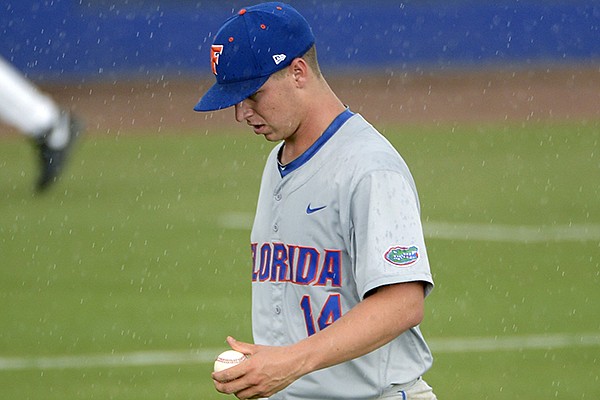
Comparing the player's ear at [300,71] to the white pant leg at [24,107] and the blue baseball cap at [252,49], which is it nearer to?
the blue baseball cap at [252,49]

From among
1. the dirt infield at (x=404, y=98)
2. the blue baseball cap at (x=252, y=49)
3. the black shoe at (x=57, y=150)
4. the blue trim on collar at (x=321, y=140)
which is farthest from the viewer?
the dirt infield at (x=404, y=98)

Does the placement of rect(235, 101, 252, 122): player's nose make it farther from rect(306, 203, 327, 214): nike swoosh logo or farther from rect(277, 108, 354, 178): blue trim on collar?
rect(306, 203, 327, 214): nike swoosh logo

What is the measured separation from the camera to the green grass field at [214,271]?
28.4ft

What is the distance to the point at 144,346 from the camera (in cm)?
939

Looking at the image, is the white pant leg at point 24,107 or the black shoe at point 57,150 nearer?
the white pant leg at point 24,107

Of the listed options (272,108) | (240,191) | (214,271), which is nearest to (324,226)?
(272,108)

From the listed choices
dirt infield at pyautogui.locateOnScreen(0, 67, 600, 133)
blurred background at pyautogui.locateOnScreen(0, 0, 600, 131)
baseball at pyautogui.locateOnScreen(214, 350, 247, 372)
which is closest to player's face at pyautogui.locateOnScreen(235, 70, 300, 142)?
baseball at pyautogui.locateOnScreen(214, 350, 247, 372)

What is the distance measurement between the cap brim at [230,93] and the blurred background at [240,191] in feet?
13.1

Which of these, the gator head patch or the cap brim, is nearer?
the gator head patch

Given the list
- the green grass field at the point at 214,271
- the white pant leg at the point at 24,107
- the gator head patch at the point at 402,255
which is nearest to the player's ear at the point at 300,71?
the gator head patch at the point at 402,255

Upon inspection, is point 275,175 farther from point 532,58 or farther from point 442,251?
point 532,58

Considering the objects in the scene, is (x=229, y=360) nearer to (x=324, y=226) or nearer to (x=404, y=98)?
(x=324, y=226)

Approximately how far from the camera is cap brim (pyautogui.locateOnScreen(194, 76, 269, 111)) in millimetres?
4391

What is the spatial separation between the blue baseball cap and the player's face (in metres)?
0.04
